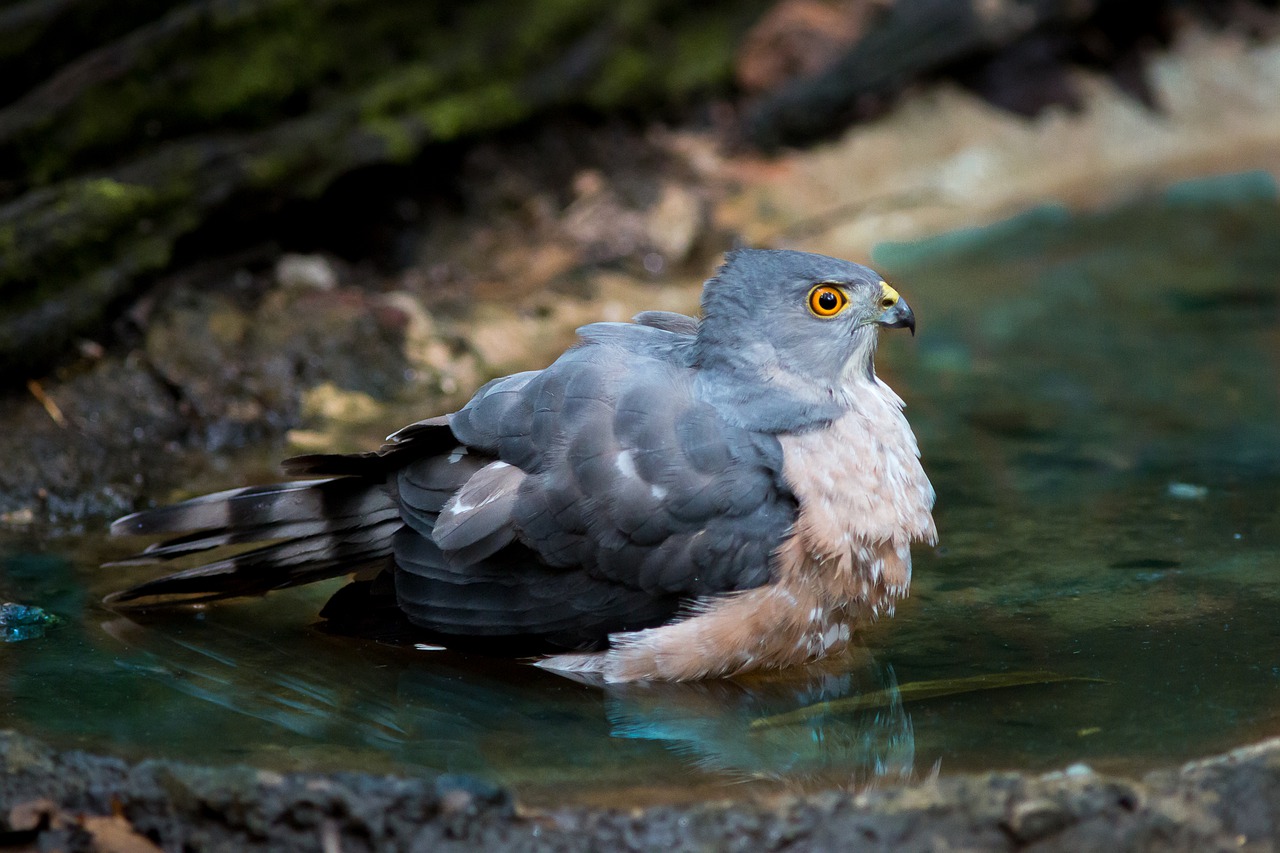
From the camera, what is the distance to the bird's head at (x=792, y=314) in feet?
13.1

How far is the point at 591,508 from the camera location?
12.3ft

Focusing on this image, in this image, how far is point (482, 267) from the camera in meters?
7.27

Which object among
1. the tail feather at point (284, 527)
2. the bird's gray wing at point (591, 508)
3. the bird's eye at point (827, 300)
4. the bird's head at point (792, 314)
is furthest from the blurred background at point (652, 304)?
the bird's eye at point (827, 300)

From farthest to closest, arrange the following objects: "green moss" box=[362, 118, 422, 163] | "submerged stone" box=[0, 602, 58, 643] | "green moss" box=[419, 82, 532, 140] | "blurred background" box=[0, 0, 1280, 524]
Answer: "green moss" box=[419, 82, 532, 140] < "green moss" box=[362, 118, 422, 163] < "blurred background" box=[0, 0, 1280, 524] < "submerged stone" box=[0, 602, 58, 643]

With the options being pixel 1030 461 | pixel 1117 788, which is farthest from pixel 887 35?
pixel 1117 788

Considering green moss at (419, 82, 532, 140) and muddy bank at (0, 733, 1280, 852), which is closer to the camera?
muddy bank at (0, 733, 1280, 852)

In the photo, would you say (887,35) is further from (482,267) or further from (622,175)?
(482,267)

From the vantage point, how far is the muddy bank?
2.93m

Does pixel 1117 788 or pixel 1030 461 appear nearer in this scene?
pixel 1117 788

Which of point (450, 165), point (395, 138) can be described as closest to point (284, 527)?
point (395, 138)

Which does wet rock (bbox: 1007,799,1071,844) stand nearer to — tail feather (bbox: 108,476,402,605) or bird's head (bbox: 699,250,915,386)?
bird's head (bbox: 699,250,915,386)

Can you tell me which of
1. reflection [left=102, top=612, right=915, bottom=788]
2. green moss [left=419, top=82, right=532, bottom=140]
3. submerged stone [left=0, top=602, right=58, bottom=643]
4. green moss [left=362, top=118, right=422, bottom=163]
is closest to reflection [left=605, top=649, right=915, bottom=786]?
reflection [left=102, top=612, right=915, bottom=788]

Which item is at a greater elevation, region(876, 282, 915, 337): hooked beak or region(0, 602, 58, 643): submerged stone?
region(876, 282, 915, 337): hooked beak

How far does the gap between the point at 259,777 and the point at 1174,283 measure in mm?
5801
